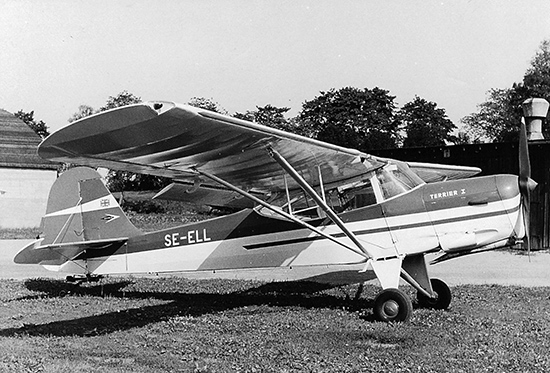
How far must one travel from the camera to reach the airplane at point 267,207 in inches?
236

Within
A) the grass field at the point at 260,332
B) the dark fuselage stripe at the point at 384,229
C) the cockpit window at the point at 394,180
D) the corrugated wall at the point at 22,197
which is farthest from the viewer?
the corrugated wall at the point at 22,197

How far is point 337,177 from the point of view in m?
8.52

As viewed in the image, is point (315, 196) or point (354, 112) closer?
point (315, 196)

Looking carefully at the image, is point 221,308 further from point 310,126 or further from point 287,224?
point 310,126

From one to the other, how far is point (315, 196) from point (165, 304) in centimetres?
337

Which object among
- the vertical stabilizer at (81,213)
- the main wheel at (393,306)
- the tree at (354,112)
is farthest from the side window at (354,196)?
the tree at (354,112)

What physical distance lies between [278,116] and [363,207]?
50223 millimetres

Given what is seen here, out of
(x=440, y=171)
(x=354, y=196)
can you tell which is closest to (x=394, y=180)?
(x=354, y=196)

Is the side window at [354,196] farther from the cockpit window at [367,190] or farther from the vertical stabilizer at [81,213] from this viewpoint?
the vertical stabilizer at [81,213]

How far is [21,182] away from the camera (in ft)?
113

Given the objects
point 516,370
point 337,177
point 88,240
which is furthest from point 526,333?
point 88,240

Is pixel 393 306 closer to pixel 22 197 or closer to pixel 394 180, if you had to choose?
pixel 394 180

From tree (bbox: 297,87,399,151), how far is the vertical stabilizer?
5132cm

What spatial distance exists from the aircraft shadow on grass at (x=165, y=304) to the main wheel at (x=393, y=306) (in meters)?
0.30
